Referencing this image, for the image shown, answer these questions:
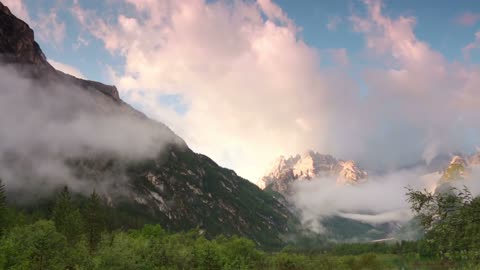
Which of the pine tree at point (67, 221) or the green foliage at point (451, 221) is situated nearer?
the green foliage at point (451, 221)

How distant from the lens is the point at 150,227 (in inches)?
7564

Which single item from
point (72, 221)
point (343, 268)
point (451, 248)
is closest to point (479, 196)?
point (451, 248)

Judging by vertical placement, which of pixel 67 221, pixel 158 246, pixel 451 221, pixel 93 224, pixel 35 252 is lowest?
pixel 35 252

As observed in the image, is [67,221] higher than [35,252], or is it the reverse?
[67,221]

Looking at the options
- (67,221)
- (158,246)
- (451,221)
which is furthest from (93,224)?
(451,221)

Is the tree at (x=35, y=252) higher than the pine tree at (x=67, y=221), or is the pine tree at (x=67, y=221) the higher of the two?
the pine tree at (x=67, y=221)

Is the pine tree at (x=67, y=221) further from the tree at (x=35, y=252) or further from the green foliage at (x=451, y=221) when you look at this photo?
the green foliage at (x=451, y=221)

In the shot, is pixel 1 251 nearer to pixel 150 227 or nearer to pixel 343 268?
pixel 150 227

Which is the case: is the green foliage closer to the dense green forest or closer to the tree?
the dense green forest

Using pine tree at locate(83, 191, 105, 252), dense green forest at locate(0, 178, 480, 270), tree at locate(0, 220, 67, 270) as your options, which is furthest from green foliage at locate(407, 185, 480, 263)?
pine tree at locate(83, 191, 105, 252)

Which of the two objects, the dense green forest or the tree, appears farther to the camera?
the tree

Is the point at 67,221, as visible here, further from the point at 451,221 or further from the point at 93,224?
the point at 451,221

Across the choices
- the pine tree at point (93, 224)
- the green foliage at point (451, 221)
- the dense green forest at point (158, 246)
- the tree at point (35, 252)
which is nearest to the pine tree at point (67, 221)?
the dense green forest at point (158, 246)

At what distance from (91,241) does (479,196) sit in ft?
424
